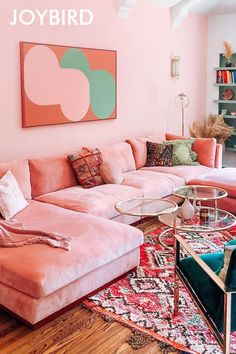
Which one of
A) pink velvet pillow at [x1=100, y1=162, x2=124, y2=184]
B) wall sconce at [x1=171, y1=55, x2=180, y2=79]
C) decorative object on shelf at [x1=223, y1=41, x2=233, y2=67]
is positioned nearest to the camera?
pink velvet pillow at [x1=100, y1=162, x2=124, y2=184]

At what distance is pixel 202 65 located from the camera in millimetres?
7105

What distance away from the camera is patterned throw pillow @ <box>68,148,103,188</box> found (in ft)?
14.2

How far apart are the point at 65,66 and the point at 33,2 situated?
2.34 feet

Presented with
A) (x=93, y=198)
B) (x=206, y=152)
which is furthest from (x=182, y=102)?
(x=93, y=198)

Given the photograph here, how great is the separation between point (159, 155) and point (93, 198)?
175cm

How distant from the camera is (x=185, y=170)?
5145 millimetres

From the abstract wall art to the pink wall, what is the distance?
0.08 meters

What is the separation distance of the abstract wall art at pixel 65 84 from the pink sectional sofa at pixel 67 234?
1.66ft

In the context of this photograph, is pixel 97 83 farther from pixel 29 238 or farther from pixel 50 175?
pixel 29 238

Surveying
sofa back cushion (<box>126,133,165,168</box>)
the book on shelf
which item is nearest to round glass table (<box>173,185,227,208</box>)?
sofa back cushion (<box>126,133,165,168</box>)

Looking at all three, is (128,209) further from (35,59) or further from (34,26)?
(34,26)

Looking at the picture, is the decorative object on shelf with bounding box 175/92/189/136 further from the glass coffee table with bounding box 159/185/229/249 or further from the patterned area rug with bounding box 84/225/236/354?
the patterned area rug with bounding box 84/225/236/354

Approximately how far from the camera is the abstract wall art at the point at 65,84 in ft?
13.9

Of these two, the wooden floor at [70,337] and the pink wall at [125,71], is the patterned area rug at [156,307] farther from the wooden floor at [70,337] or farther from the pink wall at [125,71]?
the pink wall at [125,71]
